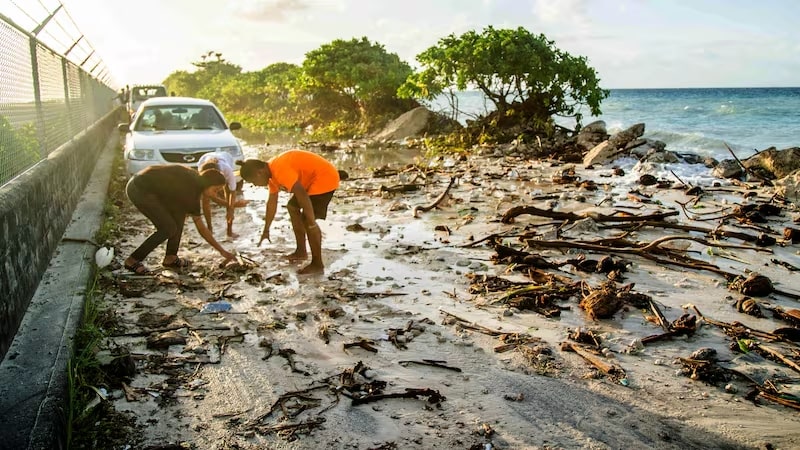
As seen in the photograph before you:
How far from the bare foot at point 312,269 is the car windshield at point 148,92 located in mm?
16825

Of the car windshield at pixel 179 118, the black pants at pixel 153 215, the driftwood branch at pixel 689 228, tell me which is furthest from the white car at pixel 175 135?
the driftwood branch at pixel 689 228

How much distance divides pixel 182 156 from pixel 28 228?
479cm

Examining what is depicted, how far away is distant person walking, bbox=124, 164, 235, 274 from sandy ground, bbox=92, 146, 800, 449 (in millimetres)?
328

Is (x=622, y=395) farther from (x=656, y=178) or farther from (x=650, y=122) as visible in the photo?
(x=650, y=122)

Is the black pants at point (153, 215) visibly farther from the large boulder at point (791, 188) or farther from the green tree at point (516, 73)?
the green tree at point (516, 73)

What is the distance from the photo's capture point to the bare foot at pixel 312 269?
19.0ft

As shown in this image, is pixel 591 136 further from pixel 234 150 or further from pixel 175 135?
pixel 175 135

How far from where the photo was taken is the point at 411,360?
3.91 metres

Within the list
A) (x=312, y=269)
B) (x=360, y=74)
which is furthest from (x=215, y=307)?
(x=360, y=74)

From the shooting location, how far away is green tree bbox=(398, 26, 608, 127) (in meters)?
15.5

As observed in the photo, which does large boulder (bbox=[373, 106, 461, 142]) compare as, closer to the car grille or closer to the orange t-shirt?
the car grille

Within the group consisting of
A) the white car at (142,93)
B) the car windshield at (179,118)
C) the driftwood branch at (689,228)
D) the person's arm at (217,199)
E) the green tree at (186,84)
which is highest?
the green tree at (186,84)

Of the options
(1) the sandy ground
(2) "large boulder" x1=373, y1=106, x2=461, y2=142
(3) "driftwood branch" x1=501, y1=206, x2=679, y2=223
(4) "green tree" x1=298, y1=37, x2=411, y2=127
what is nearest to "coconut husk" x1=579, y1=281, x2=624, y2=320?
(1) the sandy ground

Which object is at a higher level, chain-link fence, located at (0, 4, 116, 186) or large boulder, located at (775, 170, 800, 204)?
chain-link fence, located at (0, 4, 116, 186)
